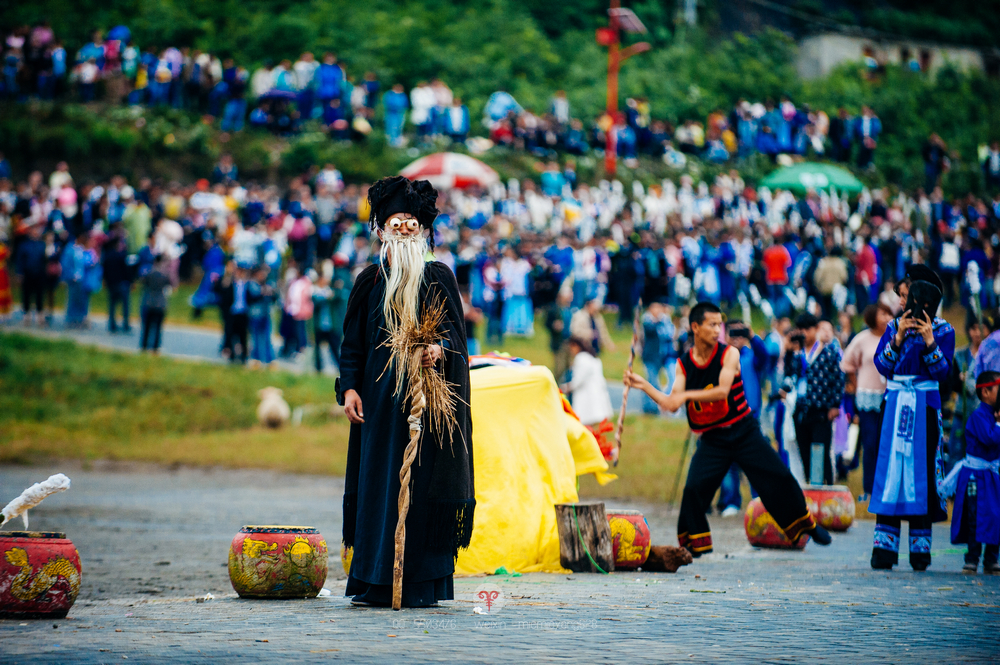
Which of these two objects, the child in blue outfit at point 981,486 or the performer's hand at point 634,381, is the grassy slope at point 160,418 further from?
the performer's hand at point 634,381

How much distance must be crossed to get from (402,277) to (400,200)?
474 mm

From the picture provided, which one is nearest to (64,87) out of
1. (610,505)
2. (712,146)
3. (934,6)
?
(712,146)

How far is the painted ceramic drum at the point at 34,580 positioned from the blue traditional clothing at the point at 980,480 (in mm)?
6289

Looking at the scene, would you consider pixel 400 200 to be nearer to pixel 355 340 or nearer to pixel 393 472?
pixel 355 340

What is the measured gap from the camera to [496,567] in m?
8.52

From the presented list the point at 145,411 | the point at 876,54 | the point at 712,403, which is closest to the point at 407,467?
the point at 712,403

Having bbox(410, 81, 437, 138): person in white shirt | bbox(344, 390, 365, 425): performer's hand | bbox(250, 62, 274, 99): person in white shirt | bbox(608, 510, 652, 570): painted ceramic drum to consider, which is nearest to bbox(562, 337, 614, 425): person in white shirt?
bbox(608, 510, 652, 570): painted ceramic drum

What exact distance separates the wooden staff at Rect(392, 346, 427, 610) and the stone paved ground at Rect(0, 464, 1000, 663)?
202 mm

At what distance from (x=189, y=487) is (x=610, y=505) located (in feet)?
19.2

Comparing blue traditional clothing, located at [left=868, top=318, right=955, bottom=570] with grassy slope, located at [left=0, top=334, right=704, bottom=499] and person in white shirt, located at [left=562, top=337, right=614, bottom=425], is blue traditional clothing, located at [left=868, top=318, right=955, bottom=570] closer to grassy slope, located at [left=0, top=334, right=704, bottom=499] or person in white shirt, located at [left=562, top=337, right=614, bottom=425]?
person in white shirt, located at [left=562, top=337, right=614, bottom=425]

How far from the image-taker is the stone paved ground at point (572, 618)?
5.11 m

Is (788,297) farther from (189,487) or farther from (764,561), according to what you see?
(764,561)

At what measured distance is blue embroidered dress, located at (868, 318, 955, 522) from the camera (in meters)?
8.77

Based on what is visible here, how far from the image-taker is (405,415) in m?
6.70
